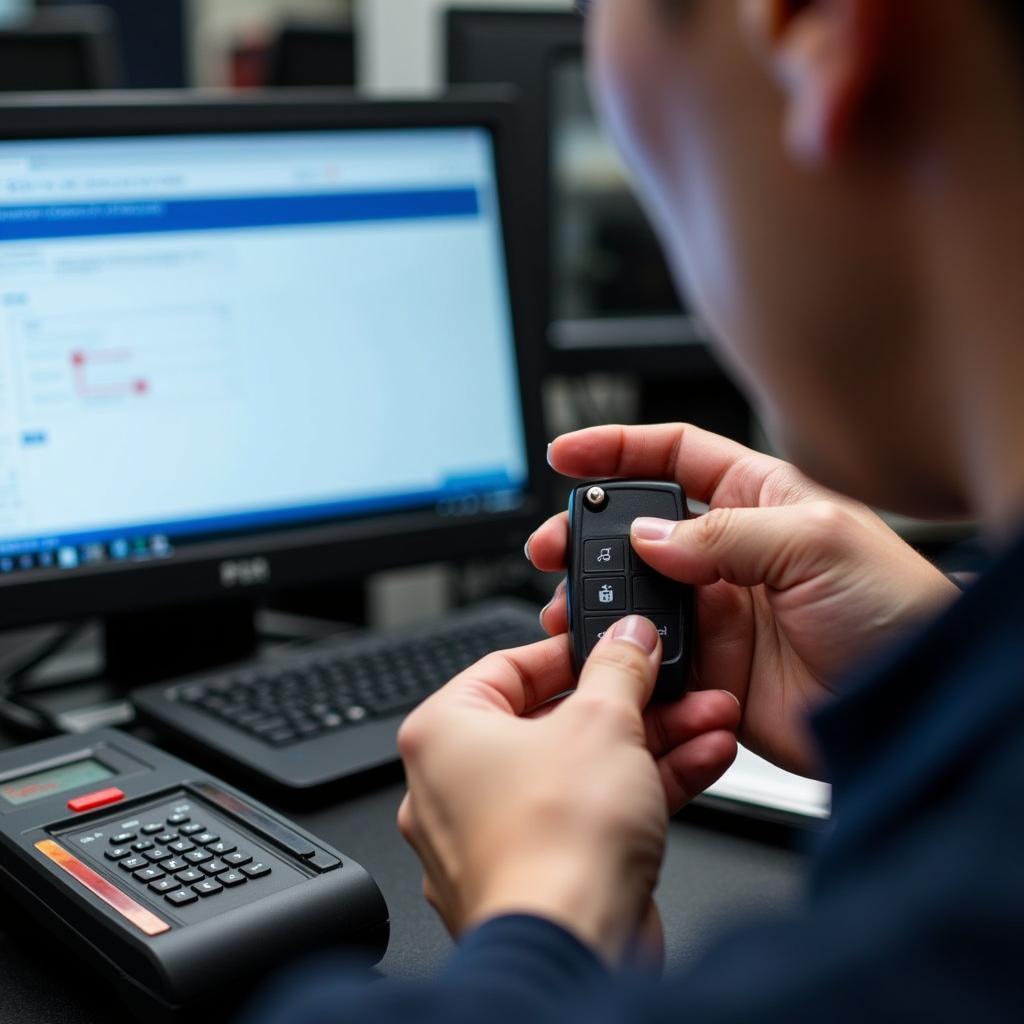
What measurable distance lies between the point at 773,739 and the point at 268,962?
28 centimetres

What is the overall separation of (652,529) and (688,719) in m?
0.09

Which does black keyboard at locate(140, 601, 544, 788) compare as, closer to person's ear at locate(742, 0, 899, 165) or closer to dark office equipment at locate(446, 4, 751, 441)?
dark office equipment at locate(446, 4, 751, 441)

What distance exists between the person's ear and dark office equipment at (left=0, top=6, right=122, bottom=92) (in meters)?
0.97

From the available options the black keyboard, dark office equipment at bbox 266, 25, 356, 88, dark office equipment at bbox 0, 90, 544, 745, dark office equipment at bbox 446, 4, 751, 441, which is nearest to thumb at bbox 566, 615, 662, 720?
the black keyboard

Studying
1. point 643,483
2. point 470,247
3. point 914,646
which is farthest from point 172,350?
point 914,646

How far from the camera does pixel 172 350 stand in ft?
2.77

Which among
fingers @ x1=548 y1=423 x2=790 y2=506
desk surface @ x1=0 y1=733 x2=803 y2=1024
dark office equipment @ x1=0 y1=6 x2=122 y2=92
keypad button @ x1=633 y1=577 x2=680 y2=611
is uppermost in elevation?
dark office equipment @ x1=0 y1=6 x2=122 y2=92

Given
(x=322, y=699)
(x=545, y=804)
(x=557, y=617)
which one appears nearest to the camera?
(x=545, y=804)

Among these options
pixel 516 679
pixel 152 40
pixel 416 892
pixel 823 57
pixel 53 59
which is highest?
pixel 152 40

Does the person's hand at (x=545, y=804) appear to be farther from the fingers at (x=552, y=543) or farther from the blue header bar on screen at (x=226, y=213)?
the blue header bar on screen at (x=226, y=213)

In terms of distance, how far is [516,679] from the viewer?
1.91 feet

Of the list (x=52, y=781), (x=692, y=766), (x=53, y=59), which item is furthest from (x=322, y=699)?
(x=53, y=59)

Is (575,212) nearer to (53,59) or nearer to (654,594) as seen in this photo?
(53,59)

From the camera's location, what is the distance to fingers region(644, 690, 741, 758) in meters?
0.60
